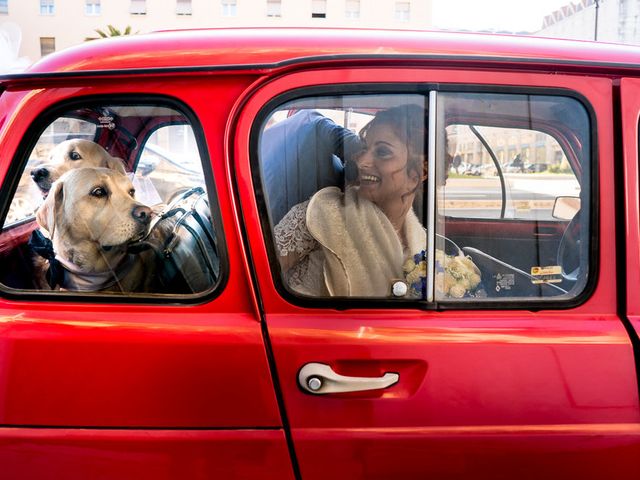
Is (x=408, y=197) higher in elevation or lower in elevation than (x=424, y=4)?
lower

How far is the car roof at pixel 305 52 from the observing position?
1605 mm

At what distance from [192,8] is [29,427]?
41.6m

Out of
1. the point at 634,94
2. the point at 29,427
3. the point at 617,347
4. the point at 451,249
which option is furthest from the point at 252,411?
the point at 634,94

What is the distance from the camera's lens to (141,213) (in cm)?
182

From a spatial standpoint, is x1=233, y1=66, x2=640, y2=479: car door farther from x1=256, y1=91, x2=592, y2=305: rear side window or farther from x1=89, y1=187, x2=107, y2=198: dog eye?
x1=89, y1=187, x2=107, y2=198: dog eye

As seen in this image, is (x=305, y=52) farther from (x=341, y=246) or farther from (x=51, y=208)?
(x=51, y=208)

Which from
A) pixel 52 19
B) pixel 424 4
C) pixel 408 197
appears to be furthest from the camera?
pixel 424 4

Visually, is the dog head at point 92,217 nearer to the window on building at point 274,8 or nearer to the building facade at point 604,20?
the building facade at point 604,20

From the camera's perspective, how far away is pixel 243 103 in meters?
1.60

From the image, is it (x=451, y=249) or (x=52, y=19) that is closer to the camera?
(x=451, y=249)

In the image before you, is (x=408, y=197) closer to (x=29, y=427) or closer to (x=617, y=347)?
(x=617, y=347)

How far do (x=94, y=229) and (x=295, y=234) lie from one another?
63cm

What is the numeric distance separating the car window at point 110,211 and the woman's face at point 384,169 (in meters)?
0.50

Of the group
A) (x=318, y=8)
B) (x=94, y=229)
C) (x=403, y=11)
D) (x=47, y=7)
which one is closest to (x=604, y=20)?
(x=403, y=11)
